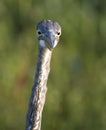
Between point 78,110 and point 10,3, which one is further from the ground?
point 10,3

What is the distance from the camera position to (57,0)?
7703 millimetres

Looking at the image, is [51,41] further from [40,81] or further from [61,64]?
[61,64]

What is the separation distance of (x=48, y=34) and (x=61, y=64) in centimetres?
297

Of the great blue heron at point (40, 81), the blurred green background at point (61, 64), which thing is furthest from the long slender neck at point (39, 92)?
the blurred green background at point (61, 64)

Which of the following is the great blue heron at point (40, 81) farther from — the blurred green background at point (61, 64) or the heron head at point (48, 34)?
the blurred green background at point (61, 64)

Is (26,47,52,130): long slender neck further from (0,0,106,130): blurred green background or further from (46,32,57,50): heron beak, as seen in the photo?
(0,0,106,130): blurred green background

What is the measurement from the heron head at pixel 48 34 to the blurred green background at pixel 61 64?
8.33 ft

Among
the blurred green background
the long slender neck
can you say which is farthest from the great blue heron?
the blurred green background

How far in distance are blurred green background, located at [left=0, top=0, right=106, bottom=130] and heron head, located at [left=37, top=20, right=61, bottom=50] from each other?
8.33ft

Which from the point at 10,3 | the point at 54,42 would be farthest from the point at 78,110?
the point at 54,42

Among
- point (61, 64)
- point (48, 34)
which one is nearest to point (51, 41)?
point (48, 34)

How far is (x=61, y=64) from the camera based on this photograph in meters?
7.51

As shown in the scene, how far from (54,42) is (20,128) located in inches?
110

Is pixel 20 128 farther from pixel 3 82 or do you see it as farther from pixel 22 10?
pixel 22 10
